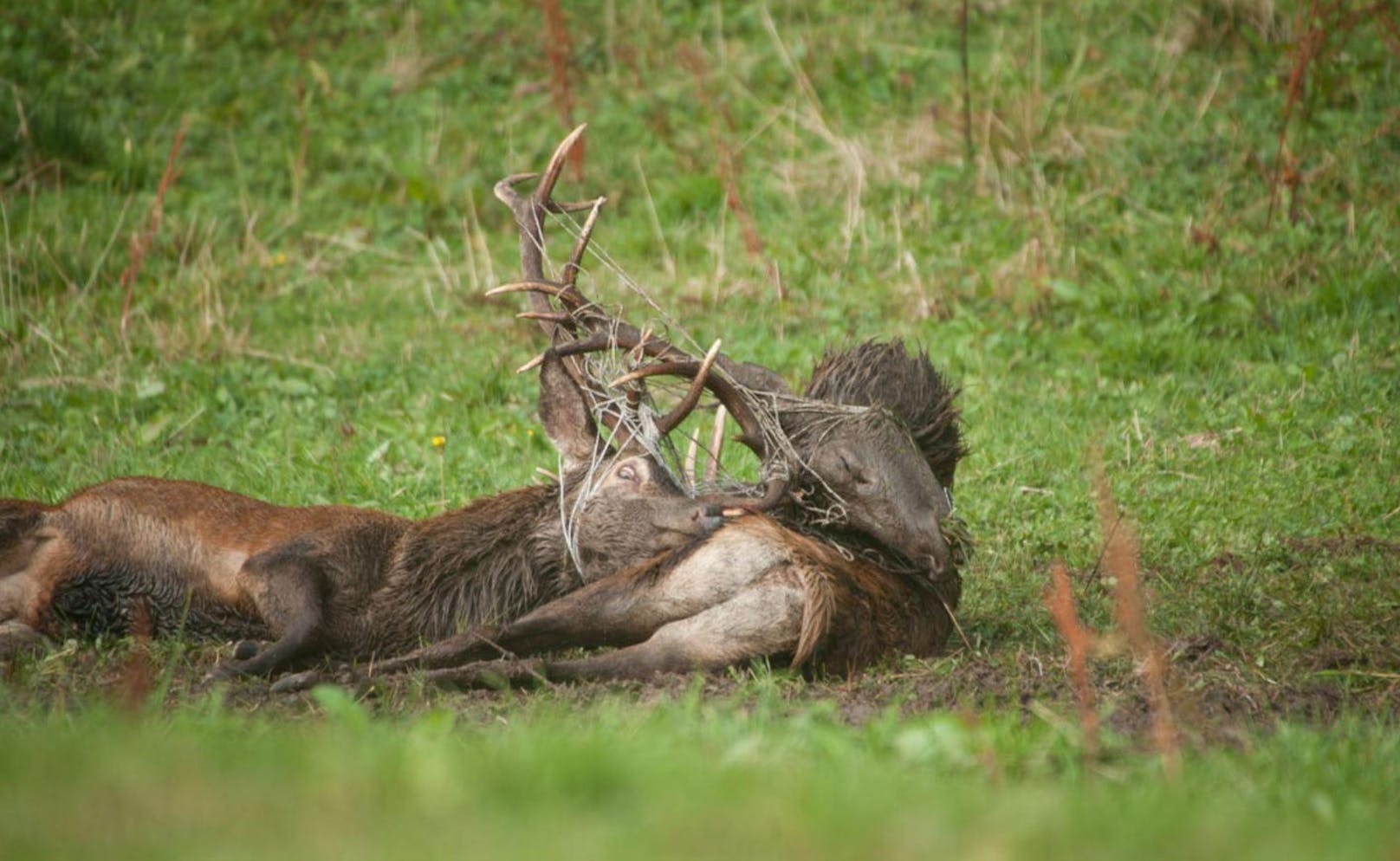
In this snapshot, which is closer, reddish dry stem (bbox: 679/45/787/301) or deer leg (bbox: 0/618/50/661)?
deer leg (bbox: 0/618/50/661)

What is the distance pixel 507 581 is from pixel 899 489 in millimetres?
1399

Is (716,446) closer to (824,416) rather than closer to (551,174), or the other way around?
(824,416)

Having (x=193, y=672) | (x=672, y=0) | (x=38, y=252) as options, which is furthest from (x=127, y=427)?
(x=672, y=0)

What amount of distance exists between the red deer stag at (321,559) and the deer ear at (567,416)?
0.10 m

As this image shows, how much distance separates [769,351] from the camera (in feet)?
30.1

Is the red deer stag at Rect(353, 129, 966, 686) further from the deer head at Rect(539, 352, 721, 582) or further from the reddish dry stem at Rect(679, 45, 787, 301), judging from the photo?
the reddish dry stem at Rect(679, 45, 787, 301)

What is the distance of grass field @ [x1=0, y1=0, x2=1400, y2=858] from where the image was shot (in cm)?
310

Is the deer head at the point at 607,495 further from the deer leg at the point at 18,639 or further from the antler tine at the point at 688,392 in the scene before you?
the deer leg at the point at 18,639

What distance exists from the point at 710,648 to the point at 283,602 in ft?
4.86

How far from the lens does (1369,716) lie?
4.80 m

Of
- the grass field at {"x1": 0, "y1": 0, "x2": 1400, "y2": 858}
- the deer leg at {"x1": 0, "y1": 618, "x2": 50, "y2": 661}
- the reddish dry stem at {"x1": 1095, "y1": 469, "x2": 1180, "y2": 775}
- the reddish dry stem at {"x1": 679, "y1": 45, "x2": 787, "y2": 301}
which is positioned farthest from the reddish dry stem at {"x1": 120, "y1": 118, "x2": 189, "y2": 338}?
the reddish dry stem at {"x1": 1095, "y1": 469, "x2": 1180, "y2": 775}

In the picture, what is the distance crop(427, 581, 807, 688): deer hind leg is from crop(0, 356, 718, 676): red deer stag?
0.54 meters

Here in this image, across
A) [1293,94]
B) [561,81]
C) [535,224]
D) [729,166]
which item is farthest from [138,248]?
[1293,94]

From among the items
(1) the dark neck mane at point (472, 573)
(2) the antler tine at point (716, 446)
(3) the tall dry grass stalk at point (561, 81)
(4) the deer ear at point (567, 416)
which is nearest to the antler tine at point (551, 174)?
(4) the deer ear at point (567, 416)
